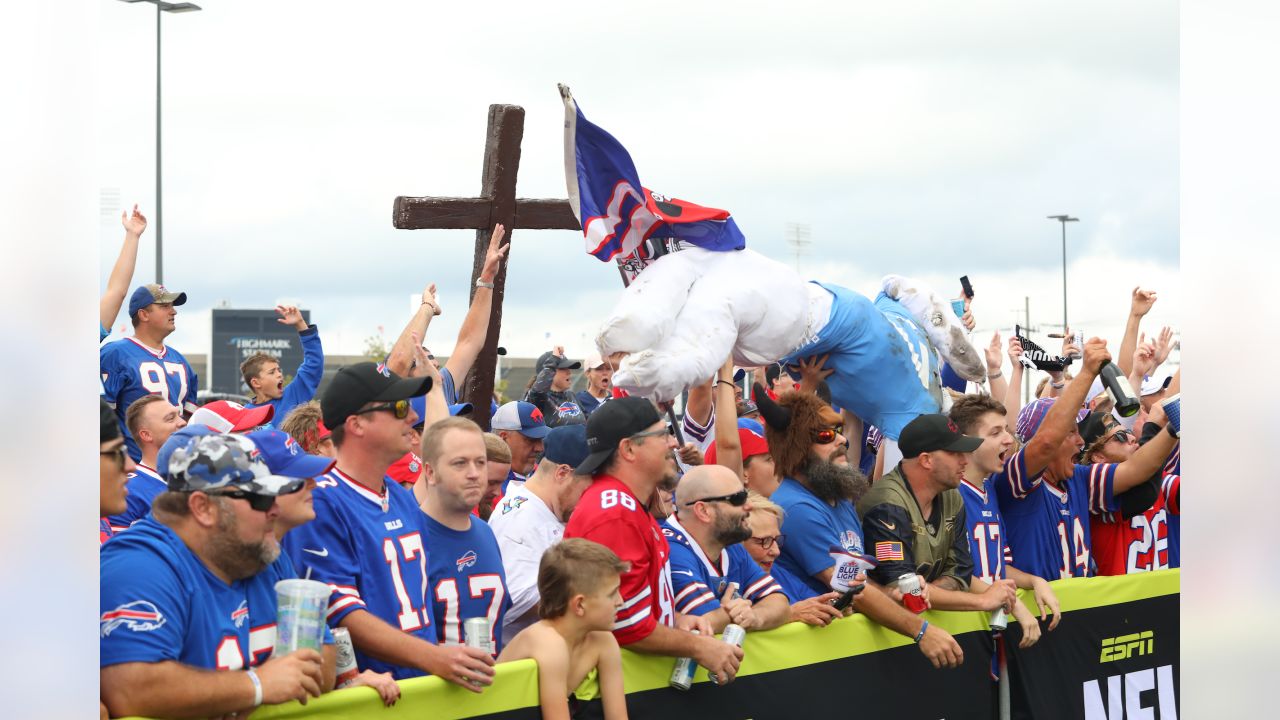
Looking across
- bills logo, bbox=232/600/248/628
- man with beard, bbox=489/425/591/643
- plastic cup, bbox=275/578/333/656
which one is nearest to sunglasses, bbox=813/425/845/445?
man with beard, bbox=489/425/591/643

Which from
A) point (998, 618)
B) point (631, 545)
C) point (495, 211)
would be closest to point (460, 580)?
point (631, 545)

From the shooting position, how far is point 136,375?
696 centimetres

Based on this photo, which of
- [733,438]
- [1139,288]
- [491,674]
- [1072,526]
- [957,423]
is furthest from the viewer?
[1139,288]

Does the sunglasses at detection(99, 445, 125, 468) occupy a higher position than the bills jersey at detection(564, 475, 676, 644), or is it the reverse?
the sunglasses at detection(99, 445, 125, 468)

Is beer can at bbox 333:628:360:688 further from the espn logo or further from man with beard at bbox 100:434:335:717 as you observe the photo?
the espn logo

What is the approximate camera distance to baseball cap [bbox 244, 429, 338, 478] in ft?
12.4

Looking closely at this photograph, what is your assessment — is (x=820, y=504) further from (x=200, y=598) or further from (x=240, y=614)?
(x=200, y=598)

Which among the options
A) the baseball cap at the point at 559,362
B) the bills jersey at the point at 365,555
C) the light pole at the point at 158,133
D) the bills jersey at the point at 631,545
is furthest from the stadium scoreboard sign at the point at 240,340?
the bills jersey at the point at 365,555

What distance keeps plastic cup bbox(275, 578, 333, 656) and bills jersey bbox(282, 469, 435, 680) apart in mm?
389

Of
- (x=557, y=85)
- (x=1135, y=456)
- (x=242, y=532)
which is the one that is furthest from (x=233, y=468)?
(x=1135, y=456)
